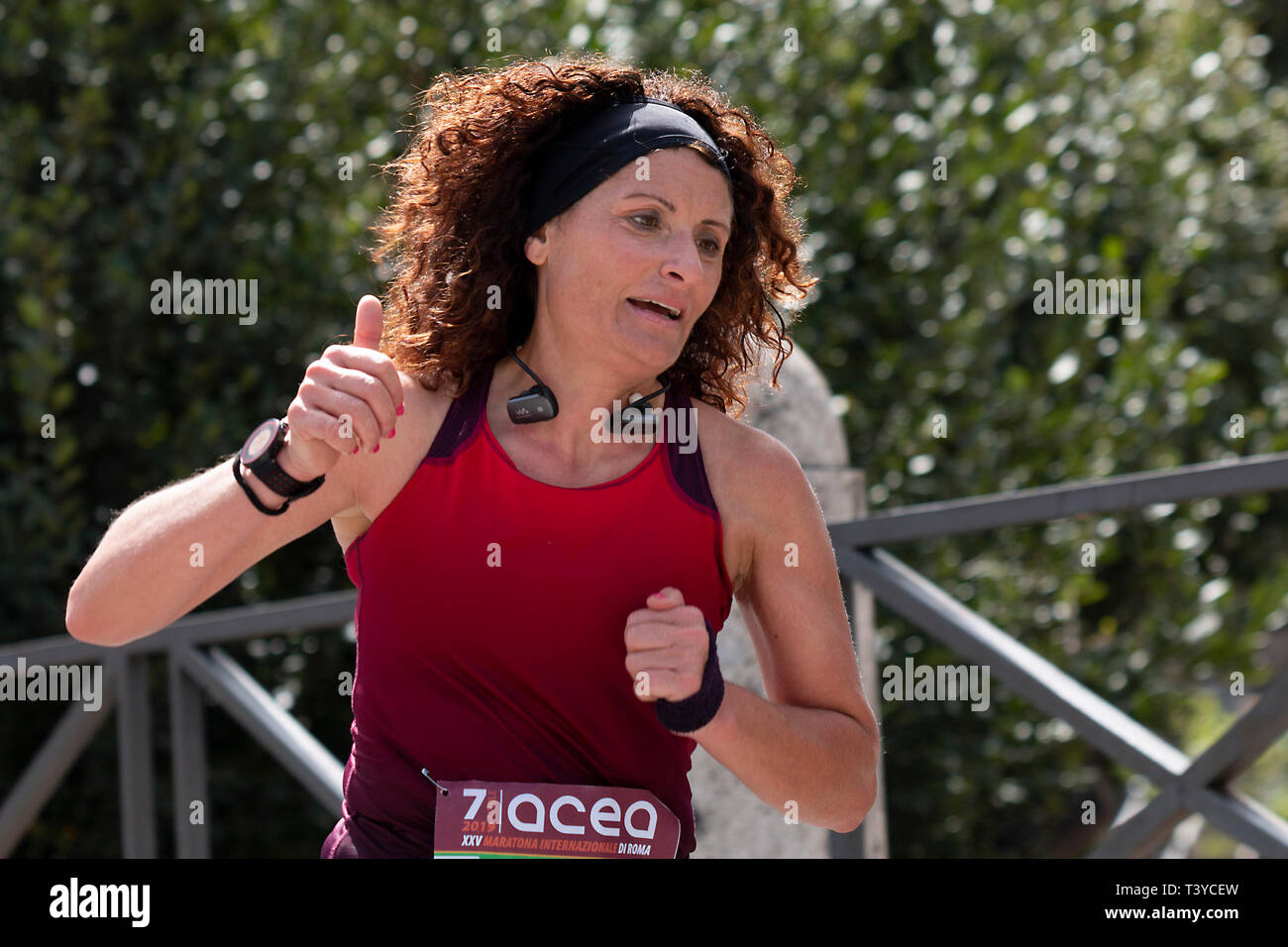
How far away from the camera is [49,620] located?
440 centimetres

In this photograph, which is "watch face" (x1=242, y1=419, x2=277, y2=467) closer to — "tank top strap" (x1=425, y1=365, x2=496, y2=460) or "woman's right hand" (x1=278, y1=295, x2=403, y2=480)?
"woman's right hand" (x1=278, y1=295, x2=403, y2=480)

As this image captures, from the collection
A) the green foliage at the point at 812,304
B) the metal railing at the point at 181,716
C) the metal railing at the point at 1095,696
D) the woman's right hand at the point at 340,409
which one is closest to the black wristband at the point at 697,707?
the woman's right hand at the point at 340,409

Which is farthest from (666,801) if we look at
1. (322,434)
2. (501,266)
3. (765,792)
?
(501,266)

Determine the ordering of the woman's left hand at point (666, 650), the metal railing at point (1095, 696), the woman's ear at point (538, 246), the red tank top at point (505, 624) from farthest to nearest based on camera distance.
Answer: the metal railing at point (1095, 696) → the woman's ear at point (538, 246) → the red tank top at point (505, 624) → the woman's left hand at point (666, 650)

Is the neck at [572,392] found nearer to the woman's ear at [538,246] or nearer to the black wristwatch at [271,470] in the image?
the woman's ear at [538,246]

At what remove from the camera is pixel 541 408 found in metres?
1.87

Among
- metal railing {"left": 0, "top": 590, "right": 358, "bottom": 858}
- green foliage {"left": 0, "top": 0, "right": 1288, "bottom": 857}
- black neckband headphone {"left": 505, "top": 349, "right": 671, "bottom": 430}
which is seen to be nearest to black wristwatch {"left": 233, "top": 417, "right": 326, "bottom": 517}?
black neckband headphone {"left": 505, "top": 349, "right": 671, "bottom": 430}

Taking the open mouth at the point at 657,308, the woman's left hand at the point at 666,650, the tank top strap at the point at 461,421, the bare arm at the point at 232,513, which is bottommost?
the woman's left hand at the point at 666,650

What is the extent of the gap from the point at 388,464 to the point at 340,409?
183 mm

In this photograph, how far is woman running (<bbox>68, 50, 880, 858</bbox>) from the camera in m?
1.74

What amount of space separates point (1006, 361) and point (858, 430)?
78 centimetres

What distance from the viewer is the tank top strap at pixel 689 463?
1848 millimetres

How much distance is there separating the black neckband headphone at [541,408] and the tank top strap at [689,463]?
4 centimetres

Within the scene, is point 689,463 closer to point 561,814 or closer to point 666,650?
point 666,650
